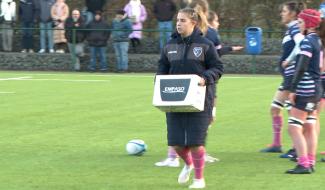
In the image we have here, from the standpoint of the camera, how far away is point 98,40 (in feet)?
99.0

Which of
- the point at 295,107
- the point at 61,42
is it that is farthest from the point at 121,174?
the point at 61,42

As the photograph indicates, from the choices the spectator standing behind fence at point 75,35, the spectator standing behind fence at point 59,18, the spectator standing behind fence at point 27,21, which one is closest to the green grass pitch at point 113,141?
the spectator standing behind fence at point 75,35

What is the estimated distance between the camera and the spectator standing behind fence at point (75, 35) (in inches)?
1206

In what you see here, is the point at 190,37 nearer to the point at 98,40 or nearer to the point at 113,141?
the point at 113,141

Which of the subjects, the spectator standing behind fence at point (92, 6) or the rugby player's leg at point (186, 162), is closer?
the rugby player's leg at point (186, 162)

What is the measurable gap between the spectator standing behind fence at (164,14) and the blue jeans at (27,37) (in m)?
4.67

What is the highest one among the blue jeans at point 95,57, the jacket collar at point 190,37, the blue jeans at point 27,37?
the jacket collar at point 190,37

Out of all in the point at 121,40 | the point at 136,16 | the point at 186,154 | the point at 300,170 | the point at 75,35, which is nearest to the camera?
the point at 186,154

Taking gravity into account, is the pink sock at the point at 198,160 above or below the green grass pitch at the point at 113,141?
above

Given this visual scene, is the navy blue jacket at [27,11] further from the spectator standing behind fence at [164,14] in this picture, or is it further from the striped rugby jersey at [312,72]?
the striped rugby jersey at [312,72]

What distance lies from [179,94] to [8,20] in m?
23.3

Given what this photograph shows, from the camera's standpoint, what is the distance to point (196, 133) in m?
9.36

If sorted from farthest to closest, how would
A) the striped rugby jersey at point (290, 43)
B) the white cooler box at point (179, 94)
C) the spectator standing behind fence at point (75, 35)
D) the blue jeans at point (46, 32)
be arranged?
the blue jeans at point (46, 32)
the spectator standing behind fence at point (75, 35)
the striped rugby jersey at point (290, 43)
the white cooler box at point (179, 94)

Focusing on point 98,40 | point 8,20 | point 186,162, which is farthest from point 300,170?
point 8,20
